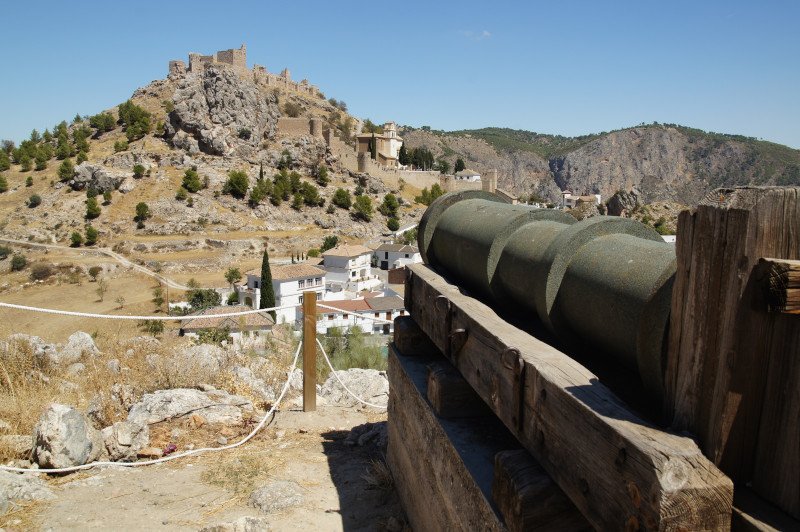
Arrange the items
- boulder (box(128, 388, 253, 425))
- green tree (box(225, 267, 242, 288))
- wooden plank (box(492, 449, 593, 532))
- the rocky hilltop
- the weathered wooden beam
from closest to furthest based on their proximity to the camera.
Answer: the weathered wooden beam
wooden plank (box(492, 449, 593, 532))
boulder (box(128, 388, 253, 425))
green tree (box(225, 267, 242, 288))
the rocky hilltop

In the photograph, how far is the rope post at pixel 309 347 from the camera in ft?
17.8

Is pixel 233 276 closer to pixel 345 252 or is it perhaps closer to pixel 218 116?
pixel 345 252

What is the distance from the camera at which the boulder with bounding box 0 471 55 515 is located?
12.0 feet

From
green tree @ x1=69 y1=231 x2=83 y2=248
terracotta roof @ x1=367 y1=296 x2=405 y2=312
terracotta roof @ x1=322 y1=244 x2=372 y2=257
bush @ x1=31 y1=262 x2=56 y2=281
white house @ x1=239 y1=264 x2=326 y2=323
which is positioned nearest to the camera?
terracotta roof @ x1=367 y1=296 x2=405 y2=312

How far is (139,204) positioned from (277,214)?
9845 mm

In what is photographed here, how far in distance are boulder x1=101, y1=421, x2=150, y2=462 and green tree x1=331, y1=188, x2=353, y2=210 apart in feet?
149

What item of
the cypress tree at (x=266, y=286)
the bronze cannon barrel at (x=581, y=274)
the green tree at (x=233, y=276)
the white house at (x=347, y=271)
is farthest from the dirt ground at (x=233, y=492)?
the white house at (x=347, y=271)

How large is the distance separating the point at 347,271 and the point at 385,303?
7408 mm

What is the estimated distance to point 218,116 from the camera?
5072cm

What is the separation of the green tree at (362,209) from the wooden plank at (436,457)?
150 ft

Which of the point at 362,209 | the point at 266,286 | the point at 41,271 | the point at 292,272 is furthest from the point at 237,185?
the point at 266,286

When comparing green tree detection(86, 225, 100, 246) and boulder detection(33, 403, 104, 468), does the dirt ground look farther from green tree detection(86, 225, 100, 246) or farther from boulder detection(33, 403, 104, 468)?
green tree detection(86, 225, 100, 246)

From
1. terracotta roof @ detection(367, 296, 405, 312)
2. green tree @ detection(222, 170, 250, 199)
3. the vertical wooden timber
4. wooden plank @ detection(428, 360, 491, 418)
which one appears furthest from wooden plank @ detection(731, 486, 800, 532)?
green tree @ detection(222, 170, 250, 199)

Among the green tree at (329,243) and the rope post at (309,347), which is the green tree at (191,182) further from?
the rope post at (309,347)
